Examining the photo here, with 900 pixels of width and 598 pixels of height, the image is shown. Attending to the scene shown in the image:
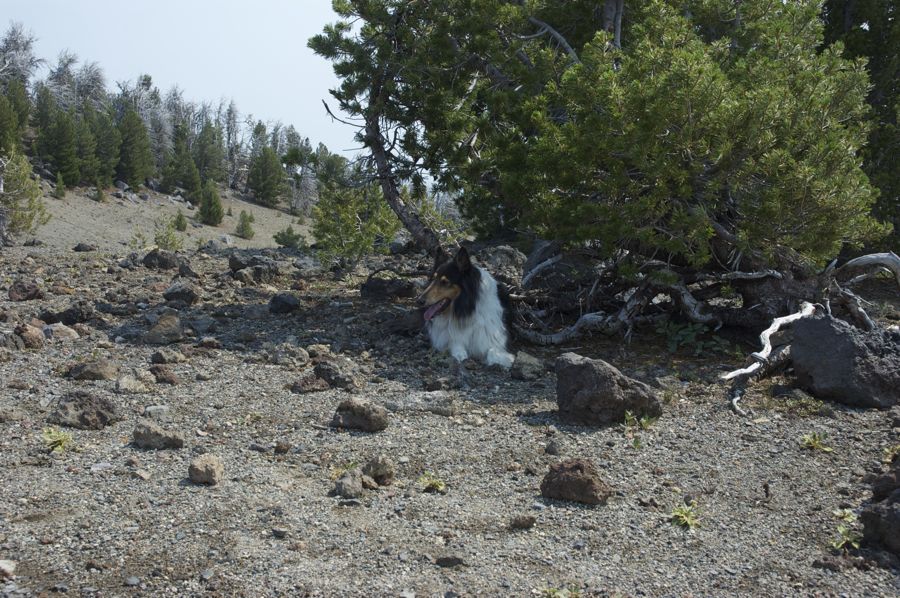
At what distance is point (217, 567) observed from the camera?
11.7 feet

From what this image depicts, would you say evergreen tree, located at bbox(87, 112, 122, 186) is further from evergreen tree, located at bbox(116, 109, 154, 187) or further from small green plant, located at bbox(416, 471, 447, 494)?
small green plant, located at bbox(416, 471, 447, 494)

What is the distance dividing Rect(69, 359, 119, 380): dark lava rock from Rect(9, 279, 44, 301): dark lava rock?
4.30 meters

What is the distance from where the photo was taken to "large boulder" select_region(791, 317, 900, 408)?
6.04 metres

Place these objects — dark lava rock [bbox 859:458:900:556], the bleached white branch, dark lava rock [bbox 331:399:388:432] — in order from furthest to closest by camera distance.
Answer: the bleached white branch
dark lava rock [bbox 331:399:388:432]
dark lava rock [bbox 859:458:900:556]

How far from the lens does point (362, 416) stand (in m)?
5.60

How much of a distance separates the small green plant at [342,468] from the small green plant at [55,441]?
184 cm

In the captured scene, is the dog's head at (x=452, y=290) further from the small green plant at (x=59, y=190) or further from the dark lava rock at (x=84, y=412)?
the small green plant at (x=59, y=190)

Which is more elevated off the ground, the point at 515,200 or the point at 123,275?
the point at 515,200

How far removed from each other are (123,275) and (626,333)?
28.5 feet

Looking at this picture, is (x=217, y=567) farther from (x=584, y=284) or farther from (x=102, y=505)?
(x=584, y=284)

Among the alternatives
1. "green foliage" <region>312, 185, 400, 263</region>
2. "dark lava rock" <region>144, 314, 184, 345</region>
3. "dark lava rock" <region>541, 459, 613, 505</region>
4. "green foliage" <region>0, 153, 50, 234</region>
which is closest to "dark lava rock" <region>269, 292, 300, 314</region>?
"dark lava rock" <region>144, 314, 184, 345</region>

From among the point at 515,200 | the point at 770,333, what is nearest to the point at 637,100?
the point at 515,200

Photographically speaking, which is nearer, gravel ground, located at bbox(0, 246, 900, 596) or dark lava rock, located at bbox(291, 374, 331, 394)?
gravel ground, located at bbox(0, 246, 900, 596)

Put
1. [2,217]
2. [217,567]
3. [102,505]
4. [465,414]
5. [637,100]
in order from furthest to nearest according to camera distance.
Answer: [2,217], [637,100], [465,414], [102,505], [217,567]
